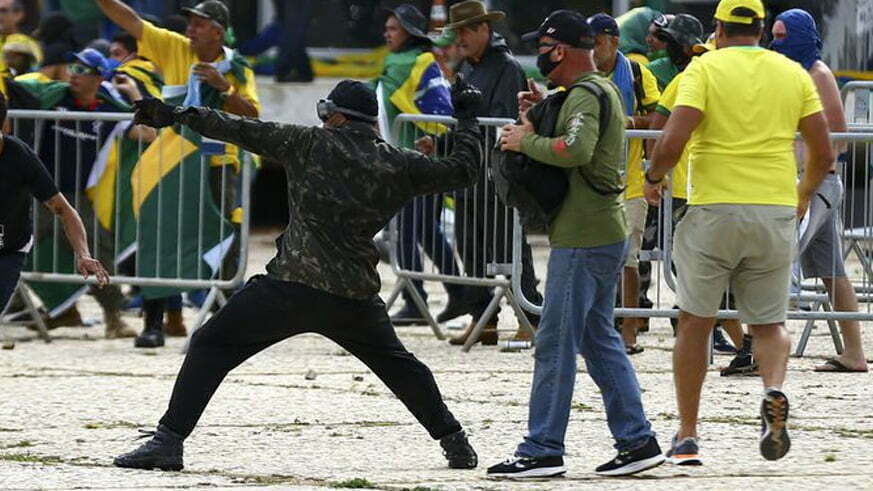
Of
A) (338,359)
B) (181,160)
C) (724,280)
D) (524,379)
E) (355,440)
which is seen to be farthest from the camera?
(181,160)

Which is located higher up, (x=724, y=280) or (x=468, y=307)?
(x=724, y=280)

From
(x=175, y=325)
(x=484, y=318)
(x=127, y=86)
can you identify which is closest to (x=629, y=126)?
(x=484, y=318)

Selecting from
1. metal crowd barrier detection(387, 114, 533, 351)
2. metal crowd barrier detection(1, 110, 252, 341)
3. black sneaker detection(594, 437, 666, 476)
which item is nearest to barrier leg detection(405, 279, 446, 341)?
metal crowd barrier detection(387, 114, 533, 351)

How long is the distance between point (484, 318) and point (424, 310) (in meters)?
0.83

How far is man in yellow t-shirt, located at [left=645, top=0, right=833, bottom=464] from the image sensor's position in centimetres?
782

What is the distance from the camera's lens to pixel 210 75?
12.2 meters

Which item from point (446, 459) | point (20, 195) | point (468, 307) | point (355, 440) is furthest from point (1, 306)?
point (468, 307)

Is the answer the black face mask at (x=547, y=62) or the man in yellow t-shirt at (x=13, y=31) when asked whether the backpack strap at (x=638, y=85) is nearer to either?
the black face mask at (x=547, y=62)

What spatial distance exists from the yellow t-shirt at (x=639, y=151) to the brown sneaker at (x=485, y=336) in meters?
1.53

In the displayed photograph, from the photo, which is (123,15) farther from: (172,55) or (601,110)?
(601,110)

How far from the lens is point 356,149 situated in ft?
26.6

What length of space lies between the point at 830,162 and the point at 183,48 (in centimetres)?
577

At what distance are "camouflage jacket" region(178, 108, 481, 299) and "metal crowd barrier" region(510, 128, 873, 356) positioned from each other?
2.92m

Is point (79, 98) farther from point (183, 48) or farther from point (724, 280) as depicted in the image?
point (724, 280)
